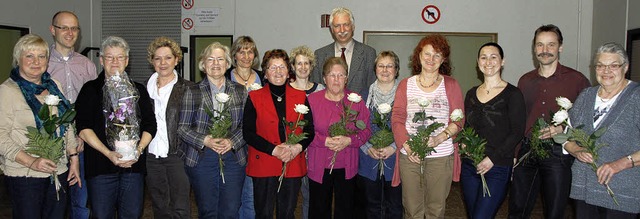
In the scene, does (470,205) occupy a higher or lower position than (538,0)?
lower

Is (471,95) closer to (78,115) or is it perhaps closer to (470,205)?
(470,205)

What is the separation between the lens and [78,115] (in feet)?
10.6

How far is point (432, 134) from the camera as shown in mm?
3561

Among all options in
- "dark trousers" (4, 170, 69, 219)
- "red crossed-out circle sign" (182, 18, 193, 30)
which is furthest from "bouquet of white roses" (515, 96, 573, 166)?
"red crossed-out circle sign" (182, 18, 193, 30)

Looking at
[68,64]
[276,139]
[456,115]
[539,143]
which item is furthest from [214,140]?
[539,143]

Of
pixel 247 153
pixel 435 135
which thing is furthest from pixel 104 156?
pixel 435 135

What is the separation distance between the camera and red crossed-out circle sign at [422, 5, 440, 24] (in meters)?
8.38

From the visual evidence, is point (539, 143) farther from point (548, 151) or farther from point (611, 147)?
point (611, 147)

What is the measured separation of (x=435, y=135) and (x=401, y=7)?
17.2 feet

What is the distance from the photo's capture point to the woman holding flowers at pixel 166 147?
3436 millimetres

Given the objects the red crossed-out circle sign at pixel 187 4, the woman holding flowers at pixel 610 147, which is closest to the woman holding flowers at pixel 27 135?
the woman holding flowers at pixel 610 147

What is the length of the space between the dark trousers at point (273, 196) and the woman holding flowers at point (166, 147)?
488 mm

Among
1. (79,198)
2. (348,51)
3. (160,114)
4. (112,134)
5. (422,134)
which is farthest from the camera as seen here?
(348,51)

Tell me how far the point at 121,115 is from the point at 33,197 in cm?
72
